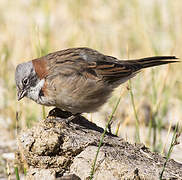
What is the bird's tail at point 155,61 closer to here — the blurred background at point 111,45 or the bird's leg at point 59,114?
the blurred background at point 111,45

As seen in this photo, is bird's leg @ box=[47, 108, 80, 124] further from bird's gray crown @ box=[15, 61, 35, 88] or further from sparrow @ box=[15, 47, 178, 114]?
bird's gray crown @ box=[15, 61, 35, 88]

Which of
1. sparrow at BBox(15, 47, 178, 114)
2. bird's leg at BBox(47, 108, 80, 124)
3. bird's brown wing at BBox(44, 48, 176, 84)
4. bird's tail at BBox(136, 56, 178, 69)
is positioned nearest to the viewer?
bird's leg at BBox(47, 108, 80, 124)

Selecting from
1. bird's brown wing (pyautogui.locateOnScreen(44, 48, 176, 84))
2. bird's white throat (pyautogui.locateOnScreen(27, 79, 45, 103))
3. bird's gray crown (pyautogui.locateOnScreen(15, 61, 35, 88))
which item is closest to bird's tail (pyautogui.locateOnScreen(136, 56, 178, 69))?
bird's brown wing (pyautogui.locateOnScreen(44, 48, 176, 84))

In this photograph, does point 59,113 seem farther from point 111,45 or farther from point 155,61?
point 111,45

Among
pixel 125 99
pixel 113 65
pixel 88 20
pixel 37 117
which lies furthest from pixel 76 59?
pixel 88 20

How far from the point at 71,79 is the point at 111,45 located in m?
4.35

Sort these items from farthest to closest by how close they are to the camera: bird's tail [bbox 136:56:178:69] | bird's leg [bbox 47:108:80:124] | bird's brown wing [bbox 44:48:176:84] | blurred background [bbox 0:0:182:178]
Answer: blurred background [bbox 0:0:182:178], bird's tail [bbox 136:56:178:69], bird's brown wing [bbox 44:48:176:84], bird's leg [bbox 47:108:80:124]

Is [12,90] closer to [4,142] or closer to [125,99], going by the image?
[4,142]

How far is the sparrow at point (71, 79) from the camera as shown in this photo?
5.40 meters

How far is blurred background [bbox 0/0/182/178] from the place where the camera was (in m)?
6.65

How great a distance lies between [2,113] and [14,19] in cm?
480

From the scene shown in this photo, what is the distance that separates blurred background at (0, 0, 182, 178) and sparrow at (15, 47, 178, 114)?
1.60 ft

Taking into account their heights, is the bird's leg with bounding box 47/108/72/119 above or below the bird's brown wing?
below

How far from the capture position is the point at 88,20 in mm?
11148
